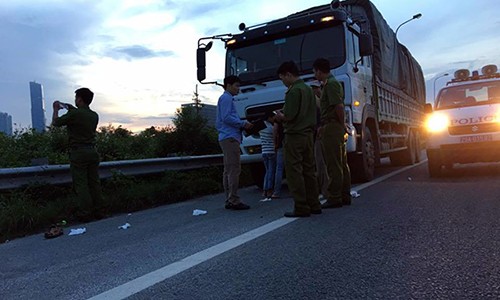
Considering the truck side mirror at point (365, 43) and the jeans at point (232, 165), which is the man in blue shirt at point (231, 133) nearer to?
the jeans at point (232, 165)

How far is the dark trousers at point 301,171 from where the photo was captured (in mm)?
5230

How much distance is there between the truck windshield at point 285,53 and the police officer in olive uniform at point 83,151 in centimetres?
297

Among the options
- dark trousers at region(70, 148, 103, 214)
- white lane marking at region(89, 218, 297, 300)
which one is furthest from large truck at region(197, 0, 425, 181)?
white lane marking at region(89, 218, 297, 300)

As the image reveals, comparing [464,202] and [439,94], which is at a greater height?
[439,94]

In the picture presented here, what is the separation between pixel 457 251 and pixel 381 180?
5.33 meters

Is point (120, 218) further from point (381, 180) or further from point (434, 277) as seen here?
point (381, 180)

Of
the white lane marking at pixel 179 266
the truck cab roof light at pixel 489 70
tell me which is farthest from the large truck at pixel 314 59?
the white lane marking at pixel 179 266

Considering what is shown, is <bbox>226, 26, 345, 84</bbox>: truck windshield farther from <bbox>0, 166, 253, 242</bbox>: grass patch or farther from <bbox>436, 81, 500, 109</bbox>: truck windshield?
<bbox>436, 81, 500, 109</bbox>: truck windshield

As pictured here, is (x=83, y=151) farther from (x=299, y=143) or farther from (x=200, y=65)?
(x=200, y=65)

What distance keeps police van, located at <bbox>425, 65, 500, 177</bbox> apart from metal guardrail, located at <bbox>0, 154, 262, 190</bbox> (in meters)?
3.52

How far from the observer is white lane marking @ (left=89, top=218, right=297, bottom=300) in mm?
2945

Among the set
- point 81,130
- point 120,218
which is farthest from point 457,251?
point 81,130

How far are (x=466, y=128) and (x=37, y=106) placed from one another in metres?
9.91

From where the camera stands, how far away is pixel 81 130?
6.16 metres
